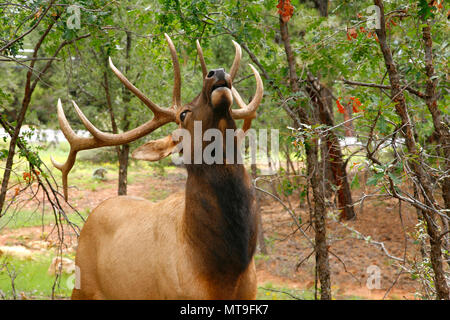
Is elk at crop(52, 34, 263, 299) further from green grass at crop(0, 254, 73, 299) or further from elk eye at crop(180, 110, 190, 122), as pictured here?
green grass at crop(0, 254, 73, 299)

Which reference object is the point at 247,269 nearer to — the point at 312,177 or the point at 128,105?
the point at 312,177

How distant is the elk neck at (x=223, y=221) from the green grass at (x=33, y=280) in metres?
5.93

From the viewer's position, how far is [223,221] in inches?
103

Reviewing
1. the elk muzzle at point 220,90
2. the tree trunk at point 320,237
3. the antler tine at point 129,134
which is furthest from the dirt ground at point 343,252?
the elk muzzle at point 220,90

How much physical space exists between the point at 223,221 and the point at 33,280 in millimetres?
7991

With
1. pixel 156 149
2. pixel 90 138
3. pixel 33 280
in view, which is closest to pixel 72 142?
pixel 90 138

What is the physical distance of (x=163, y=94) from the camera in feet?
28.6

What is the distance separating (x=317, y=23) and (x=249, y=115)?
7.70 ft

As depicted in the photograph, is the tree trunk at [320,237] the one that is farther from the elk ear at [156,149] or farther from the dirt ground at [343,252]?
the dirt ground at [343,252]

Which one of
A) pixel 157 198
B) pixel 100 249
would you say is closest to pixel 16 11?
pixel 100 249

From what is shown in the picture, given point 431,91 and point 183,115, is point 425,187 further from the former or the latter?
point 183,115

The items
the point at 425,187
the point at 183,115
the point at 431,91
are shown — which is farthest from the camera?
the point at 431,91

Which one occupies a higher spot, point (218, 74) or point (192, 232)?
point (218, 74)

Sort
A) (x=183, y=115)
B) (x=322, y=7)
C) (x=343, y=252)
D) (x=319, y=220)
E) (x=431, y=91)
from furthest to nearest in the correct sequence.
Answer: (x=343, y=252), (x=322, y=7), (x=319, y=220), (x=431, y=91), (x=183, y=115)
